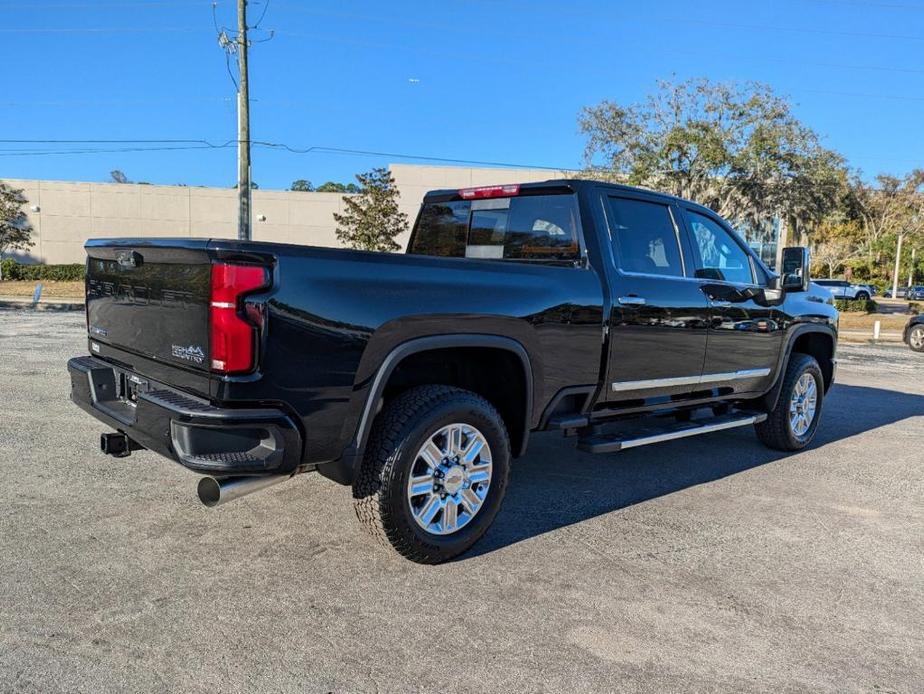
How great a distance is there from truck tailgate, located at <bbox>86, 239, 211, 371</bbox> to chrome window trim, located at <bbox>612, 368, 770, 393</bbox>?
8.21 feet

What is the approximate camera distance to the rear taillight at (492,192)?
15.8 ft

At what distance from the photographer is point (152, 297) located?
3508mm

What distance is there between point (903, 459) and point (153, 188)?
134 ft

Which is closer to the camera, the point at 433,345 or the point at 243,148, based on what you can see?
the point at 433,345

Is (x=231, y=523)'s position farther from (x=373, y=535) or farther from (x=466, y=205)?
(x=466, y=205)

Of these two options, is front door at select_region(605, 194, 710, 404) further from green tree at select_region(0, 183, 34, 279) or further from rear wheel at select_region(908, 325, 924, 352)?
green tree at select_region(0, 183, 34, 279)

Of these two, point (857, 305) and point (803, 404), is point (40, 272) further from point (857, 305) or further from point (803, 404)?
point (857, 305)

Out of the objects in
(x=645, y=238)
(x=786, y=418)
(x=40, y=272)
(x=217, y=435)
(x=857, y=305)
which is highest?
(x=645, y=238)

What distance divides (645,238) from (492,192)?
41.6 inches

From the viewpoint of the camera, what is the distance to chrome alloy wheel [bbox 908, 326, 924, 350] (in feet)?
59.0

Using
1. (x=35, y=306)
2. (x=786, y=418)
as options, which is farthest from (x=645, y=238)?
(x=35, y=306)

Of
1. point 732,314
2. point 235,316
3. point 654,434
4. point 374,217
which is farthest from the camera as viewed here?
point 374,217

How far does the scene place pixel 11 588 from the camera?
325 centimetres

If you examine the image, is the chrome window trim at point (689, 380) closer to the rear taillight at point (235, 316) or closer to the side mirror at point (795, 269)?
the side mirror at point (795, 269)
